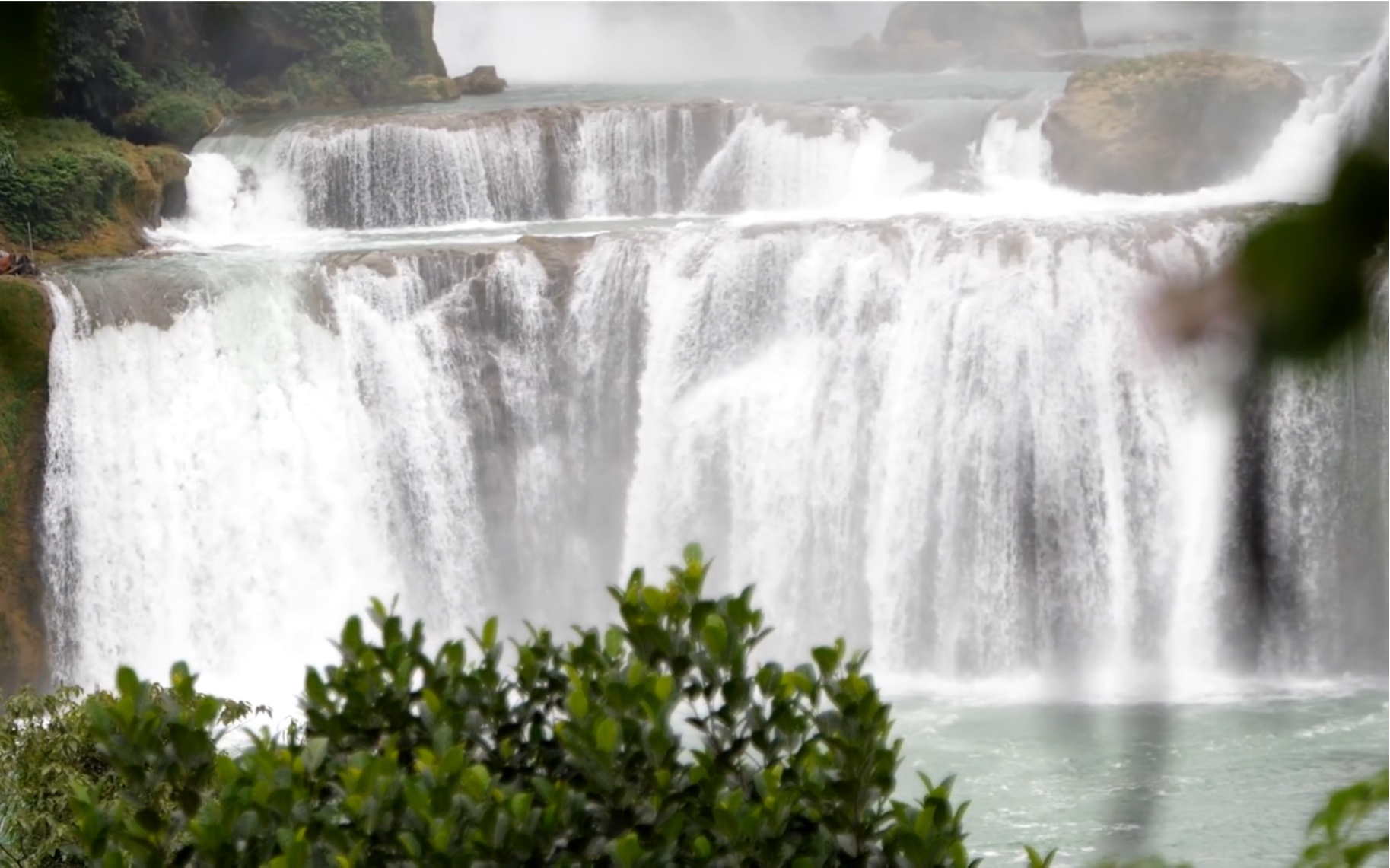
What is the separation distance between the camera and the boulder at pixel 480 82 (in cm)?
2706

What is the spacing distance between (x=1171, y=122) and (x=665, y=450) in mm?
6747

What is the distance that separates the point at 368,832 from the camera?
9.90 ft

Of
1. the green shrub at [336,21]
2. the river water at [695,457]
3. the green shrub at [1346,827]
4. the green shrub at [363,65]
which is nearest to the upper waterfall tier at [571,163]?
the river water at [695,457]

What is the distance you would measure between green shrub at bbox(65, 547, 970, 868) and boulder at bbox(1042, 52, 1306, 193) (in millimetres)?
15822

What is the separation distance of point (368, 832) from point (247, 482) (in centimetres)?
1324

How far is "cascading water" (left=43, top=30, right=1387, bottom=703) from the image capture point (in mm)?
15055

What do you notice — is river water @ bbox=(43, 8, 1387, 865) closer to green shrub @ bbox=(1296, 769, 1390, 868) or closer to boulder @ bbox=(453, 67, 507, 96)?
boulder @ bbox=(453, 67, 507, 96)

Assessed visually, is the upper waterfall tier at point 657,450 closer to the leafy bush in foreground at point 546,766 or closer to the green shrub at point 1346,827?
the leafy bush in foreground at point 546,766

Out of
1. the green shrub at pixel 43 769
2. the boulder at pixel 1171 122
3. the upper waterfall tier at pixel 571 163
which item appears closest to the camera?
the green shrub at pixel 43 769

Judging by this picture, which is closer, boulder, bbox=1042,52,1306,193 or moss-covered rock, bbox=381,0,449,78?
boulder, bbox=1042,52,1306,193

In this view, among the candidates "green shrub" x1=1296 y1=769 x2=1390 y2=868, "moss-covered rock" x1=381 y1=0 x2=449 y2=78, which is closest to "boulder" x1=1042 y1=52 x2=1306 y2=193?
"moss-covered rock" x1=381 y1=0 x2=449 y2=78

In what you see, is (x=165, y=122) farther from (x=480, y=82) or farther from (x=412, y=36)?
(x=480, y=82)

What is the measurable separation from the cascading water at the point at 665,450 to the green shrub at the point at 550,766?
445 inches

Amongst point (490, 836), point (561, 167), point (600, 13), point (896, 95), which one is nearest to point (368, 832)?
point (490, 836)
